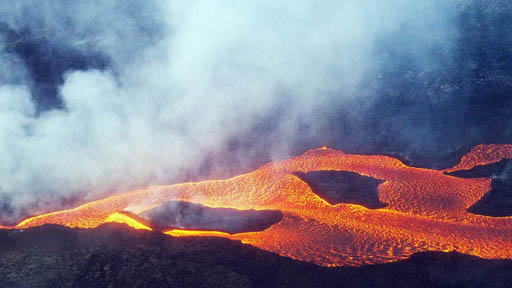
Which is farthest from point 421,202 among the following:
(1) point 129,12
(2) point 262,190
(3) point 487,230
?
(1) point 129,12

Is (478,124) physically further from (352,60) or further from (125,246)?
(125,246)

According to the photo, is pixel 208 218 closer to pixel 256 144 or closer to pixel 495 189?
pixel 256 144

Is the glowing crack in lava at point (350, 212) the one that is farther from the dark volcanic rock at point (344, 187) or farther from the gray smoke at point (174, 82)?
the gray smoke at point (174, 82)

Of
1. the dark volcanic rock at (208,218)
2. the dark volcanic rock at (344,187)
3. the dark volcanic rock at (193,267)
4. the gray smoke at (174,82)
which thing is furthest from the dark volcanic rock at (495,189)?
A: the dark volcanic rock at (208,218)

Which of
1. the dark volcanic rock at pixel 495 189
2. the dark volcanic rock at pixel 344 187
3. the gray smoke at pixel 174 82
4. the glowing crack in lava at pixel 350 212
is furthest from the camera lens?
the gray smoke at pixel 174 82

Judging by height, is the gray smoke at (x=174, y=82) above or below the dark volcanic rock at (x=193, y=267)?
above
